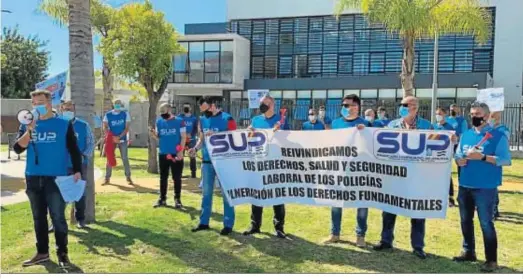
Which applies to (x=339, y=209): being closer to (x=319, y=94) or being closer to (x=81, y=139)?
(x=81, y=139)

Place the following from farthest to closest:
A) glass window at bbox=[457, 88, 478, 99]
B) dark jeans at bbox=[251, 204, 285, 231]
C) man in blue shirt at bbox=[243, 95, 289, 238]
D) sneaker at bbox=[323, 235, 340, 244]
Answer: glass window at bbox=[457, 88, 478, 99], dark jeans at bbox=[251, 204, 285, 231], man in blue shirt at bbox=[243, 95, 289, 238], sneaker at bbox=[323, 235, 340, 244]

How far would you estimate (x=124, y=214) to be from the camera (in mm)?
8688

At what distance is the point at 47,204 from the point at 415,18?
1184 cm

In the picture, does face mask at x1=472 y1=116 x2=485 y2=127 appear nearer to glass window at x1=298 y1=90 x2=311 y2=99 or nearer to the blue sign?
the blue sign

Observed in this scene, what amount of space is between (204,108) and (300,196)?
190 cm

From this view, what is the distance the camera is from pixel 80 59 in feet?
25.3

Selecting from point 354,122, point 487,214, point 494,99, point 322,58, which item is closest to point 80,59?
point 354,122

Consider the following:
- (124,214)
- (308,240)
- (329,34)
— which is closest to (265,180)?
(308,240)

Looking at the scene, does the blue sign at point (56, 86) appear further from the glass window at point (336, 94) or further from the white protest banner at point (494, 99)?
the glass window at point (336, 94)

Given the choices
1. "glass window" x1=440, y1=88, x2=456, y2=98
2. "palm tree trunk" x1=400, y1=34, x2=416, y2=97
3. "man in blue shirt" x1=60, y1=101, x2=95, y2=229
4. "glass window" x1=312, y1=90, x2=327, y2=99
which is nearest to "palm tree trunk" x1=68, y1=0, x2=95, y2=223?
"man in blue shirt" x1=60, y1=101, x2=95, y2=229

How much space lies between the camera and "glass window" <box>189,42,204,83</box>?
37.8 metres

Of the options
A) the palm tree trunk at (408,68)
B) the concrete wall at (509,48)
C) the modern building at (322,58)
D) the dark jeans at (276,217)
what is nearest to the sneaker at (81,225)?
the dark jeans at (276,217)

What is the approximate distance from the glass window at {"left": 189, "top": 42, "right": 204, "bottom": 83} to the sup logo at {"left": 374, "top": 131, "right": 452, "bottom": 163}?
3243 centimetres

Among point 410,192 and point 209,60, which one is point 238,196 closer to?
point 410,192
